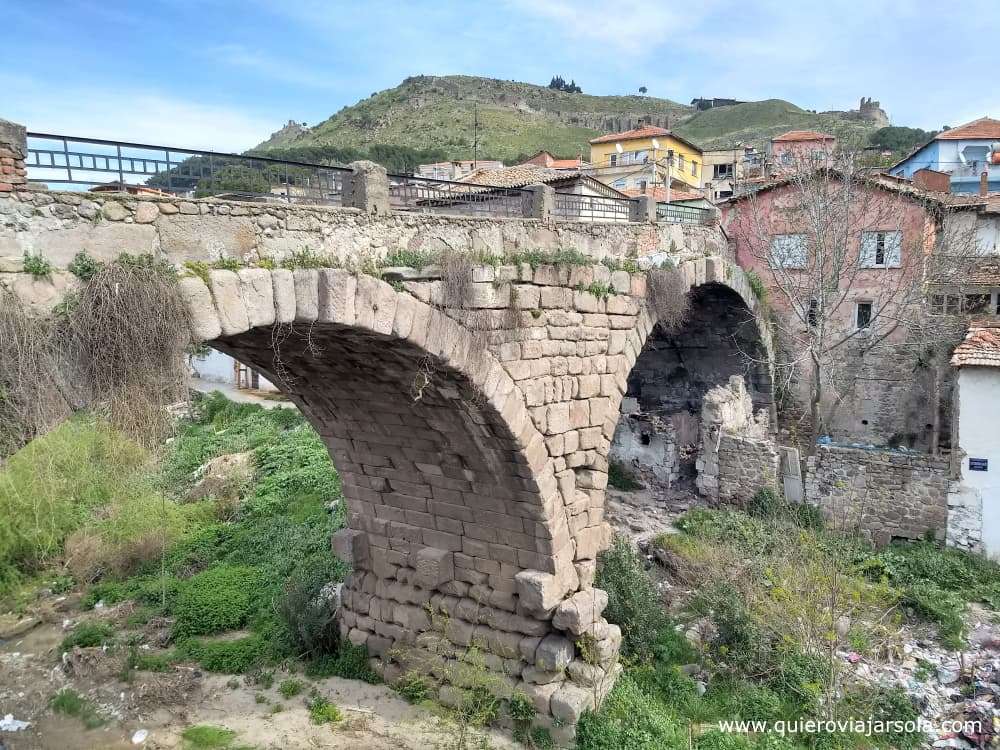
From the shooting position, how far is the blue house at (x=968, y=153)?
88.4 ft

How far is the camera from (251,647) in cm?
850

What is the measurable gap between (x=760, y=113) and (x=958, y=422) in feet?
214

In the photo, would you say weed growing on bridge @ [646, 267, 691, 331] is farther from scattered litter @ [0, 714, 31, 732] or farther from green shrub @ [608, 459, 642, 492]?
scattered litter @ [0, 714, 31, 732]

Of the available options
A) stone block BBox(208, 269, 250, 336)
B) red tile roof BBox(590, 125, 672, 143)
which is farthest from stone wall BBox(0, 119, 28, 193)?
red tile roof BBox(590, 125, 672, 143)

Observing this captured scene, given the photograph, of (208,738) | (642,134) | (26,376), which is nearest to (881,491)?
(208,738)

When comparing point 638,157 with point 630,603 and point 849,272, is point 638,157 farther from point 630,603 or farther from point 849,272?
point 630,603

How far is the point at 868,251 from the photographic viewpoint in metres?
15.2

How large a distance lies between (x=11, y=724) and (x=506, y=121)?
191 ft

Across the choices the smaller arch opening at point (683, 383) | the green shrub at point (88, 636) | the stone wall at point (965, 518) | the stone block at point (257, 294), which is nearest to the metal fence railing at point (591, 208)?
the smaller arch opening at point (683, 383)

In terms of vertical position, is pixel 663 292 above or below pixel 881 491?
above

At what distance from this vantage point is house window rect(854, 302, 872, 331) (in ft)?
51.4

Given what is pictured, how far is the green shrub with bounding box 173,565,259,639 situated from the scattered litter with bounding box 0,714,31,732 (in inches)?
74.2

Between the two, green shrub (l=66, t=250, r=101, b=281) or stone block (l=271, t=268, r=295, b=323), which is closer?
green shrub (l=66, t=250, r=101, b=281)

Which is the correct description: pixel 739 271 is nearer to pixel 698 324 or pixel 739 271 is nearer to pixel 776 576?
pixel 698 324
